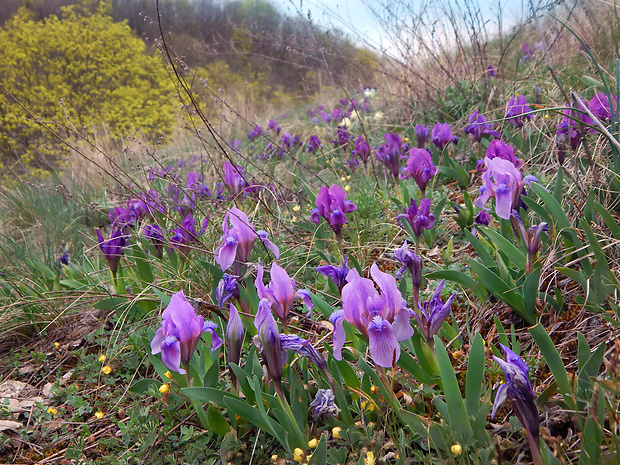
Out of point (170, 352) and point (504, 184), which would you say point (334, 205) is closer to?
point (504, 184)

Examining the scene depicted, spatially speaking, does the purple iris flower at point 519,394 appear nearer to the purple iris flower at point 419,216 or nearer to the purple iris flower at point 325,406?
the purple iris flower at point 325,406

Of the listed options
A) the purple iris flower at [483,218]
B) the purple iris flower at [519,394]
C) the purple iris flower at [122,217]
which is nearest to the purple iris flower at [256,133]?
the purple iris flower at [122,217]

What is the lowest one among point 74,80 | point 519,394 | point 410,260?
point 519,394

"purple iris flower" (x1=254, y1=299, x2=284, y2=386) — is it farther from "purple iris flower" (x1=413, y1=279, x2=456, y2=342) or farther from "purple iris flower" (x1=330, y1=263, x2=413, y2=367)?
"purple iris flower" (x1=413, y1=279, x2=456, y2=342)

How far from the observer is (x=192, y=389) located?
1.33m

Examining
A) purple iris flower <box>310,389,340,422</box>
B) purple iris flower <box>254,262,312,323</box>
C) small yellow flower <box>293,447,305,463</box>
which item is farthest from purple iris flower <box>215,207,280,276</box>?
small yellow flower <box>293,447,305,463</box>

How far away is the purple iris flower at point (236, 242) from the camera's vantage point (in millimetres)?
1688

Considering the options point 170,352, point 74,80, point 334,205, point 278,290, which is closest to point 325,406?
point 278,290

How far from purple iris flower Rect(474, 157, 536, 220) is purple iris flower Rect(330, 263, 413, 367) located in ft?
2.22

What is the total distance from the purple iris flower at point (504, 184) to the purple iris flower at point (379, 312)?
2.22ft

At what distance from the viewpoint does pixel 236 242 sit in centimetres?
169

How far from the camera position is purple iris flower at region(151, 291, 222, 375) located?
4.33ft

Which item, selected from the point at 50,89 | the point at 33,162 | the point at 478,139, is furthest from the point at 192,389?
the point at 50,89

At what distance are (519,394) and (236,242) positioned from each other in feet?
3.52
